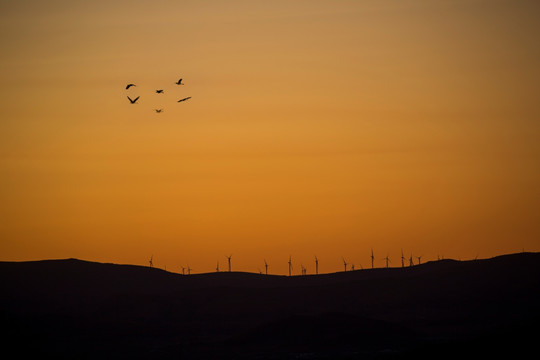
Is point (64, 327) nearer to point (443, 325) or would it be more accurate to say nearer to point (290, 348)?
point (290, 348)

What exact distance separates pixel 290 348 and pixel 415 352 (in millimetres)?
41161

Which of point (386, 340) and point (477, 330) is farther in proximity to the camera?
point (477, 330)

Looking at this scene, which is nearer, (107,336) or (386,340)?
(386,340)

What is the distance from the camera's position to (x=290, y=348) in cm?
16762

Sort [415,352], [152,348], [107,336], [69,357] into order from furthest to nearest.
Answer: [107,336] → [152,348] → [69,357] → [415,352]

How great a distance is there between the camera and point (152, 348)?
177250 millimetres

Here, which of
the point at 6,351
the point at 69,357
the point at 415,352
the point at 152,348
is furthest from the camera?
the point at 152,348

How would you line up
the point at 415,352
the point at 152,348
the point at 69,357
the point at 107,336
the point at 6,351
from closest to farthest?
the point at 415,352, the point at 6,351, the point at 69,357, the point at 152,348, the point at 107,336

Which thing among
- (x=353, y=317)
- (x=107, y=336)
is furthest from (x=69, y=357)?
(x=353, y=317)

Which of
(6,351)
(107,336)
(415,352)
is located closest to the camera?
(415,352)

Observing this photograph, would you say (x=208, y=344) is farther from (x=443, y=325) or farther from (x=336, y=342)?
(x=443, y=325)

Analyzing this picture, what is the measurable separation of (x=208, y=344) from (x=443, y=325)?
4263cm

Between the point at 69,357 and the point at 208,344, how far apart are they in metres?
24.5

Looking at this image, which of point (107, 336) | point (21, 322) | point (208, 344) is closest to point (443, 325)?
point (208, 344)
